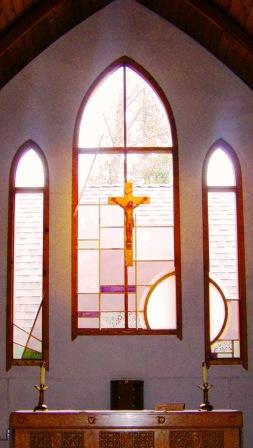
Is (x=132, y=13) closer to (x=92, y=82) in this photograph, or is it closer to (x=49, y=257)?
(x=92, y=82)

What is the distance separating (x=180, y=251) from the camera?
7.75 meters

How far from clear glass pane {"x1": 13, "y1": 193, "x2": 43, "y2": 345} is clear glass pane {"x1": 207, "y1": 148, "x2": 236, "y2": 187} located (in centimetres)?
171

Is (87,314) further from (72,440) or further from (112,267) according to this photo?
(72,440)

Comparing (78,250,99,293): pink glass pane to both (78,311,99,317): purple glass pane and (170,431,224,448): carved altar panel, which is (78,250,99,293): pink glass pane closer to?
(78,311,99,317): purple glass pane

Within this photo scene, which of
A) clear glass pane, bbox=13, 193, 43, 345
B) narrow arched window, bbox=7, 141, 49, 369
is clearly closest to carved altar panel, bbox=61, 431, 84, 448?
narrow arched window, bbox=7, 141, 49, 369

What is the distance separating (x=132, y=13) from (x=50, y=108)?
4.34 ft

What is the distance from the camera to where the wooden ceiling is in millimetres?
7215

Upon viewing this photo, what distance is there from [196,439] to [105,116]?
3951mm

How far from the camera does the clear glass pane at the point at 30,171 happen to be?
795 centimetres

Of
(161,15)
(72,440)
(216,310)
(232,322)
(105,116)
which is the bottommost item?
(72,440)

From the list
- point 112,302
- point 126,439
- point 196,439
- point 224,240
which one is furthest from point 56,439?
point 224,240

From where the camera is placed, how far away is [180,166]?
7918 mm

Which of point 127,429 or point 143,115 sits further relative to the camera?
point 143,115

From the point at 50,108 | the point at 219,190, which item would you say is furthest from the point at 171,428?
the point at 50,108
